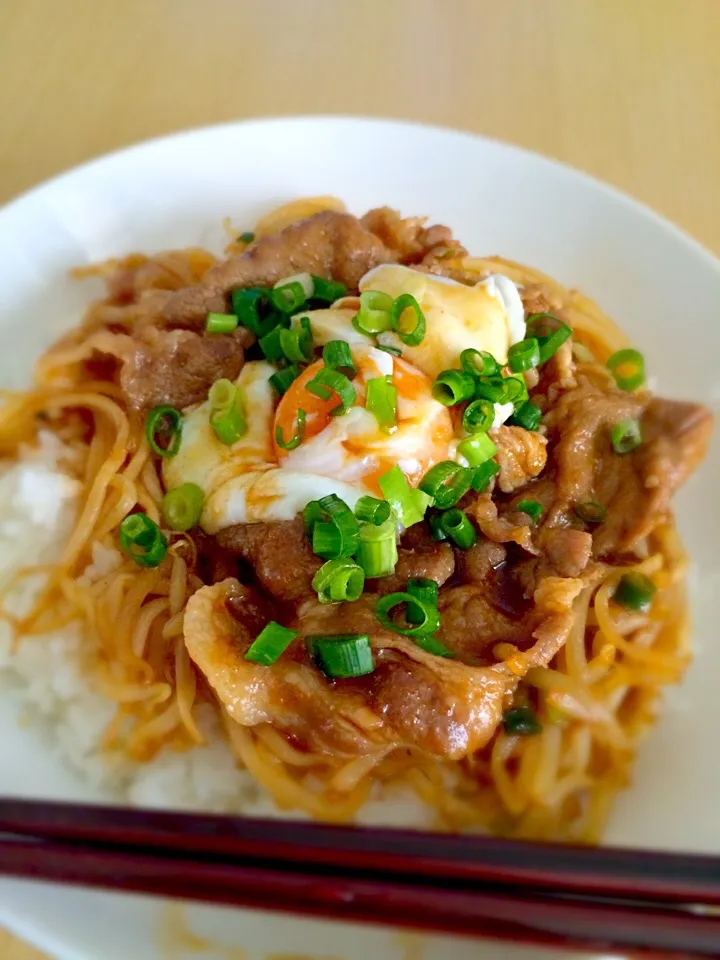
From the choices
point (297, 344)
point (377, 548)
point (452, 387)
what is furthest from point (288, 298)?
point (377, 548)

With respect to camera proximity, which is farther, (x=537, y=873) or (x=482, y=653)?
(x=482, y=653)

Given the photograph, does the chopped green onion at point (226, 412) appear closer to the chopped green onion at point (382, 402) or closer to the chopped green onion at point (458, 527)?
the chopped green onion at point (382, 402)

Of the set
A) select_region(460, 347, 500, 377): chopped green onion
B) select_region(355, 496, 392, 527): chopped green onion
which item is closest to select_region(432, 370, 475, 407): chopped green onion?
select_region(460, 347, 500, 377): chopped green onion

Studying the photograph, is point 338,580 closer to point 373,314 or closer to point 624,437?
point 373,314

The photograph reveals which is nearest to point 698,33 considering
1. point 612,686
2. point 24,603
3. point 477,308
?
point 477,308

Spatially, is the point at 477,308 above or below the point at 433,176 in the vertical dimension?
below

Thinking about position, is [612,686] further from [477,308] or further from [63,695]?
[63,695]

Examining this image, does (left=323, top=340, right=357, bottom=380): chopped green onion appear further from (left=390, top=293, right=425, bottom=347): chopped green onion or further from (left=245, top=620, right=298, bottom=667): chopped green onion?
(left=245, top=620, right=298, bottom=667): chopped green onion
